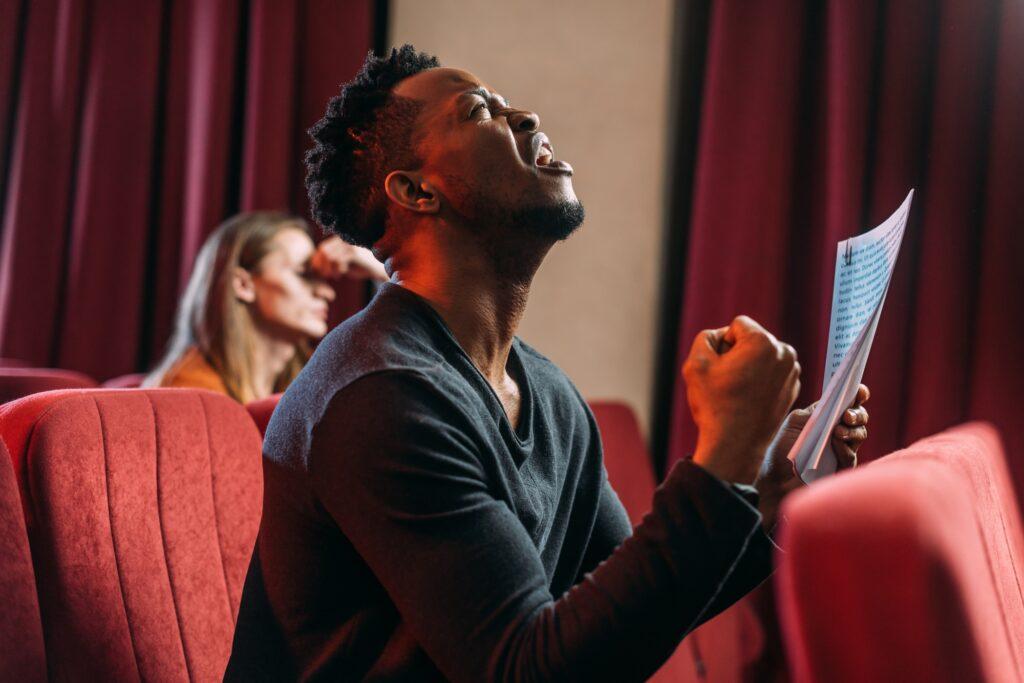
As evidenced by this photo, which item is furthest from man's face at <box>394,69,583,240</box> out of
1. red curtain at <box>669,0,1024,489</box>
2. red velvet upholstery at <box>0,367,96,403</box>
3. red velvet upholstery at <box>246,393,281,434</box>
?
red curtain at <box>669,0,1024,489</box>

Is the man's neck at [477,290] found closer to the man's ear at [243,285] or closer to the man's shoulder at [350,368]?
the man's shoulder at [350,368]

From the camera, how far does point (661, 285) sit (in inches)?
101

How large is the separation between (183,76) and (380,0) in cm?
61

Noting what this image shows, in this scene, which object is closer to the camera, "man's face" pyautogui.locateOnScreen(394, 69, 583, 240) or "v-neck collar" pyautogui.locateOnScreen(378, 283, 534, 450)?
"v-neck collar" pyautogui.locateOnScreen(378, 283, 534, 450)

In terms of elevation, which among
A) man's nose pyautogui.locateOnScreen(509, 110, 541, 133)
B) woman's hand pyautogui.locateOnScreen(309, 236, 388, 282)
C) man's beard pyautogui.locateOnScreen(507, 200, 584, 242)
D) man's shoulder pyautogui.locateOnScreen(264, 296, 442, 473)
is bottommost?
woman's hand pyautogui.locateOnScreen(309, 236, 388, 282)

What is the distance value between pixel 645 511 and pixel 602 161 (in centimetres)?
98

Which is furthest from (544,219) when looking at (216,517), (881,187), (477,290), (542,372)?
(881,187)

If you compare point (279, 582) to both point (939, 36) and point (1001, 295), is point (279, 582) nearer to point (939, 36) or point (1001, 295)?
point (1001, 295)

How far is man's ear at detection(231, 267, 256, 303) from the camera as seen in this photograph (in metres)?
2.47

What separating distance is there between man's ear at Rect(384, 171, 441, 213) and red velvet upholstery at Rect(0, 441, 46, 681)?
497 millimetres

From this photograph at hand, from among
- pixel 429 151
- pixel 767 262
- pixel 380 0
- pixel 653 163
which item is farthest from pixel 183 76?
pixel 429 151

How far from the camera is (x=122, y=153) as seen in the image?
2.71m

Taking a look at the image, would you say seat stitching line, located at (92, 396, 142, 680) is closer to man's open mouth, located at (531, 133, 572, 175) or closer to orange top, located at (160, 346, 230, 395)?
man's open mouth, located at (531, 133, 572, 175)

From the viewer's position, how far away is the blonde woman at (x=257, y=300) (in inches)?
95.8
